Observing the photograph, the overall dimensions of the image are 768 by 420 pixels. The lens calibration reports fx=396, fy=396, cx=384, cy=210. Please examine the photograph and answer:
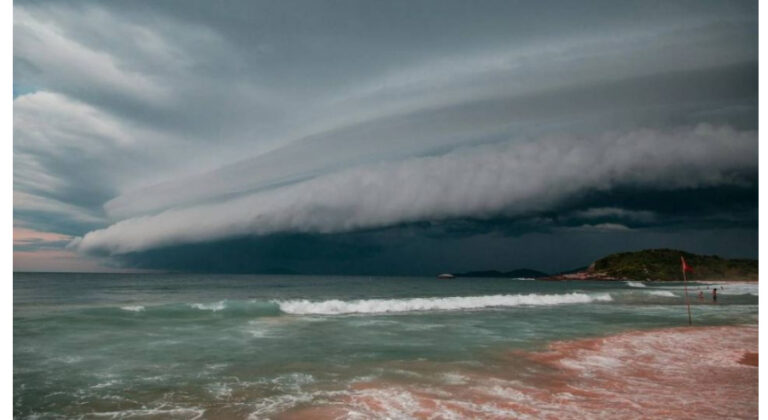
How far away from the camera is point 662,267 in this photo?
85.1 m

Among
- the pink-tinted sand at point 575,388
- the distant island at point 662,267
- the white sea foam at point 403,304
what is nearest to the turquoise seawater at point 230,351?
the pink-tinted sand at point 575,388

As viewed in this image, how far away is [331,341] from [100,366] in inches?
221

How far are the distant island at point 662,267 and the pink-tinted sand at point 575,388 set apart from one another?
83419 millimetres

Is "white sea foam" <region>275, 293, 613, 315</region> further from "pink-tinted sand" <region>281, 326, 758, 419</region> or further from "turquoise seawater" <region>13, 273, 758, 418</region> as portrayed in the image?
"pink-tinted sand" <region>281, 326, 758, 419</region>

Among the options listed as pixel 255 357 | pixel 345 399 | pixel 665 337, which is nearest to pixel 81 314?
pixel 255 357

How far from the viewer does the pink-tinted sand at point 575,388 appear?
5559mm

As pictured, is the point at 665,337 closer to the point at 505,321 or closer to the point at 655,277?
the point at 505,321

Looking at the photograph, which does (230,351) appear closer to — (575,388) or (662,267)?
(575,388)

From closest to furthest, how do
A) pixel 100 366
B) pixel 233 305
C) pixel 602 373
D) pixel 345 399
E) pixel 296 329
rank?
pixel 345 399 < pixel 602 373 < pixel 100 366 < pixel 296 329 < pixel 233 305

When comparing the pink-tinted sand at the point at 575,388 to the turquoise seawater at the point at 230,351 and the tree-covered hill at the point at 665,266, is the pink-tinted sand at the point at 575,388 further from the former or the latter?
the tree-covered hill at the point at 665,266

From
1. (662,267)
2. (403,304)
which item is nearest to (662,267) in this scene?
(662,267)

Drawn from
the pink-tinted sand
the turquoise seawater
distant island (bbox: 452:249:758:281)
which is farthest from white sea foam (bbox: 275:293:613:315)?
distant island (bbox: 452:249:758:281)

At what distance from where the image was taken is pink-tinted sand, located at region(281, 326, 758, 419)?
5559mm

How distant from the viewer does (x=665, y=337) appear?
12305 millimetres
